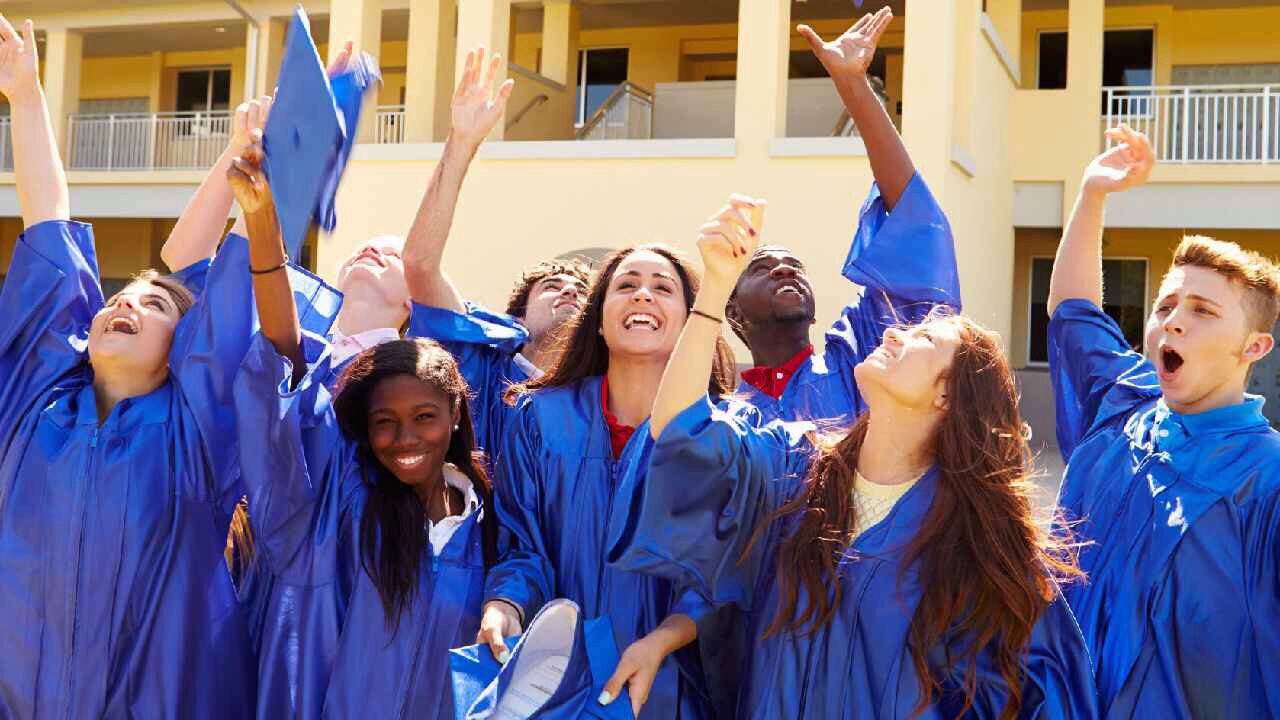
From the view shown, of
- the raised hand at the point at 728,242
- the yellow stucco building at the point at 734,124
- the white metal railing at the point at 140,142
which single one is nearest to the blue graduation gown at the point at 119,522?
the raised hand at the point at 728,242

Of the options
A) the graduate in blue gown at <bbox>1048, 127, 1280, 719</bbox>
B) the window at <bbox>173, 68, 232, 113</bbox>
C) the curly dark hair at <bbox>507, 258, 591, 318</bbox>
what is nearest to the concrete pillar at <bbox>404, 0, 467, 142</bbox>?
the window at <bbox>173, 68, 232, 113</bbox>

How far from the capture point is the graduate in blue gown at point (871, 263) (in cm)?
336

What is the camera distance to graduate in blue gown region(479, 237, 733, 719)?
292 cm

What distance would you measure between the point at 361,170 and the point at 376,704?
12.1 metres

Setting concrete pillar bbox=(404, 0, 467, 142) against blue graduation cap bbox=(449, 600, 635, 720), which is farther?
concrete pillar bbox=(404, 0, 467, 142)

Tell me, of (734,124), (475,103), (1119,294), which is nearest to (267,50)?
(734,124)

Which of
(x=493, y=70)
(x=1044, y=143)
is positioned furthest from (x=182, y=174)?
(x=493, y=70)

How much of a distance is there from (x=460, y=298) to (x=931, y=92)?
9.71 meters

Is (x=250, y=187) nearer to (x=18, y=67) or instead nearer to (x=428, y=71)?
(x=18, y=67)

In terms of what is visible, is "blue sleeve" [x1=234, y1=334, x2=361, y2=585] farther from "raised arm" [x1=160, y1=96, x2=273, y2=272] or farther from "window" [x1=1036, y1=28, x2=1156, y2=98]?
"window" [x1=1036, y1=28, x2=1156, y2=98]

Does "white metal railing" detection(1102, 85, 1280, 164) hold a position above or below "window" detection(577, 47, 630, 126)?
below

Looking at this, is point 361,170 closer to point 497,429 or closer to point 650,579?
point 497,429

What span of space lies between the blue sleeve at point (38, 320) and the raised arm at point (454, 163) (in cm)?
93

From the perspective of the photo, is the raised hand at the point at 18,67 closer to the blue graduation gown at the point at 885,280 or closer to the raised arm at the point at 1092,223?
the blue graduation gown at the point at 885,280
